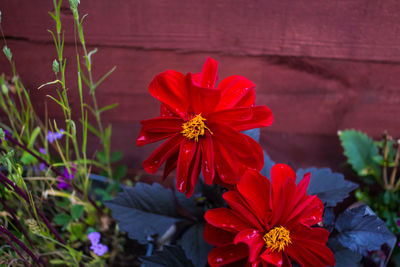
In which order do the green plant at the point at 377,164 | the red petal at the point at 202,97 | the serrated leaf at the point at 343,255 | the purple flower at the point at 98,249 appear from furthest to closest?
the green plant at the point at 377,164
the purple flower at the point at 98,249
the serrated leaf at the point at 343,255
the red petal at the point at 202,97

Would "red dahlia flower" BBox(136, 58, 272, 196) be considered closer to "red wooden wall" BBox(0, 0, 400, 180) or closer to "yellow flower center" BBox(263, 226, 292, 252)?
"yellow flower center" BBox(263, 226, 292, 252)

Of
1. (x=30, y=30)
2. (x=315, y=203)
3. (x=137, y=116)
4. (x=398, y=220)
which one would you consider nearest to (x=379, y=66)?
(x=398, y=220)

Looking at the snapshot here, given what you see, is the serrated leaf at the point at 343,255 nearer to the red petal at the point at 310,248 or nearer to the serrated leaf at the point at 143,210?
the red petal at the point at 310,248

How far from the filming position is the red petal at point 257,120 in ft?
1.22

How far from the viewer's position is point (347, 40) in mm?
675

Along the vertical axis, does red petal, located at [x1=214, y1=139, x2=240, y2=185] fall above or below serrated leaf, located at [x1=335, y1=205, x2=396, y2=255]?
above

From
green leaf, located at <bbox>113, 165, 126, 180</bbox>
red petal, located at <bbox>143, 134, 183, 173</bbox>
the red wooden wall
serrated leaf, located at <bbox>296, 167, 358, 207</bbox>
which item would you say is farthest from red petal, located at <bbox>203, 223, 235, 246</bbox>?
green leaf, located at <bbox>113, 165, 126, 180</bbox>

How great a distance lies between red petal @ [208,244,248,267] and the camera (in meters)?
0.40

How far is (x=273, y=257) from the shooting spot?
375 millimetres

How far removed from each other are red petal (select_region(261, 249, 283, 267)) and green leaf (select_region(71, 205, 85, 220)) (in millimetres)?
428

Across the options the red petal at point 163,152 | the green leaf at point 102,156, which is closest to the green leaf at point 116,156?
the green leaf at point 102,156

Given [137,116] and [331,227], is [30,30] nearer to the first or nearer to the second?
[137,116]

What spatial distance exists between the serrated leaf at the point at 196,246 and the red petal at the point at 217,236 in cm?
13

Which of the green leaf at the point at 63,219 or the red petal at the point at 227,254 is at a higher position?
the red petal at the point at 227,254
